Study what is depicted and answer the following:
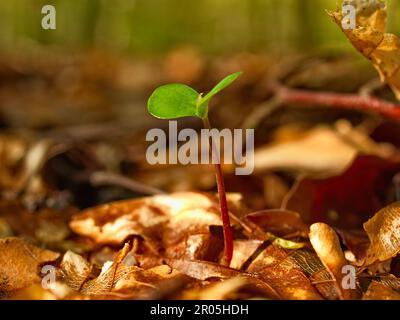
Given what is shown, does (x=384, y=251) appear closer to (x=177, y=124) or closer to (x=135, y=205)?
(x=135, y=205)

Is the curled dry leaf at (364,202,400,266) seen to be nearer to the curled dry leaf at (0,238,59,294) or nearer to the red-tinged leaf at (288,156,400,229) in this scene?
the red-tinged leaf at (288,156,400,229)

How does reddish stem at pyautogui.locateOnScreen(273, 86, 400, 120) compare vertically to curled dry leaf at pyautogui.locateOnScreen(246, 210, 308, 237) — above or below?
above

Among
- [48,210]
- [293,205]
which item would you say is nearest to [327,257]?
[293,205]

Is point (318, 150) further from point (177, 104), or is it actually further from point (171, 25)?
point (171, 25)

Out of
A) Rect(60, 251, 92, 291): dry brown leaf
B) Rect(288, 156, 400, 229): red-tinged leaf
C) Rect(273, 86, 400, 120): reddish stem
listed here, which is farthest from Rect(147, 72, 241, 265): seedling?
Rect(273, 86, 400, 120): reddish stem

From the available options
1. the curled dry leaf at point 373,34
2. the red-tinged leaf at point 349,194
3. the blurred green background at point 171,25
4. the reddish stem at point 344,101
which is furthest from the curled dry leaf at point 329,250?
the blurred green background at point 171,25
